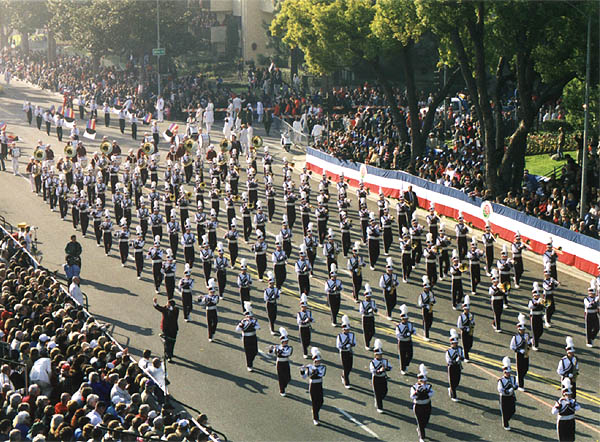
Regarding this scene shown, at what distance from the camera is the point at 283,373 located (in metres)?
20.8

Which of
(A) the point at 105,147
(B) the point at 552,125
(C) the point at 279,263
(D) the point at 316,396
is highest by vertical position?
(B) the point at 552,125

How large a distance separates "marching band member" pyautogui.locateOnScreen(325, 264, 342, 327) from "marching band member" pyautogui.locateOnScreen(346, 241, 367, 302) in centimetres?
132

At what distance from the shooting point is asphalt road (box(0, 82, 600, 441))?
63.9 ft

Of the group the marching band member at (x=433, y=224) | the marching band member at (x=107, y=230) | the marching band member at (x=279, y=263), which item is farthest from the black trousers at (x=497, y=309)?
the marching band member at (x=107, y=230)

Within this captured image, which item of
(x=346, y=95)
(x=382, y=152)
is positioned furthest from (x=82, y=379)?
(x=346, y=95)

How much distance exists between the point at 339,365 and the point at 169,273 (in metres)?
6.05

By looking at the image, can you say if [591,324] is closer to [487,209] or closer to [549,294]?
[549,294]

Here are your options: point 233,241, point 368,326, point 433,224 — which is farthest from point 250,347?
point 433,224

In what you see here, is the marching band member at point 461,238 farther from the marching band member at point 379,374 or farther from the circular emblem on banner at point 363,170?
the marching band member at point 379,374

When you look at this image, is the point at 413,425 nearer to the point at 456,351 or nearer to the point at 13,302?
the point at 456,351

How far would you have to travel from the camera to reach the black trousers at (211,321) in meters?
23.8

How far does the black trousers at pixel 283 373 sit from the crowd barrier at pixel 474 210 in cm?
893

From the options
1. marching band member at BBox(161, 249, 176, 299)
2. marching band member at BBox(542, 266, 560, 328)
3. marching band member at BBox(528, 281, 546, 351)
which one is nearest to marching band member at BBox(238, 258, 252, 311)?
marching band member at BBox(161, 249, 176, 299)

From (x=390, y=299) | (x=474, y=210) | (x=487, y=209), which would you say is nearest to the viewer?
(x=390, y=299)
